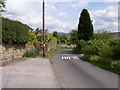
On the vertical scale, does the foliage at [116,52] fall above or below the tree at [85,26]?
below

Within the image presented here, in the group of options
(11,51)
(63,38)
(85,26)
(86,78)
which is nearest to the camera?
(86,78)

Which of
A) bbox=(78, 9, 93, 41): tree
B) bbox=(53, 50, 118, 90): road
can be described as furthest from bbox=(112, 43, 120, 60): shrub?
bbox=(78, 9, 93, 41): tree

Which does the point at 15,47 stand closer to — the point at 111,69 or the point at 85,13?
the point at 111,69

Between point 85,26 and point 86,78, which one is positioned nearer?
point 86,78

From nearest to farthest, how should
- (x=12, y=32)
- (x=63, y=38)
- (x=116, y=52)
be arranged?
(x=116, y=52) → (x=12, y=32) → (x=63, y=38)

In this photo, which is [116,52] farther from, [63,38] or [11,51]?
[63,38]

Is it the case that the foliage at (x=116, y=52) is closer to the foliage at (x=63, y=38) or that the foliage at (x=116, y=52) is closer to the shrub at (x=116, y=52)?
the shrub at (x=116, y=52)

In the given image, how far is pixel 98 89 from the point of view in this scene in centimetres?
1238

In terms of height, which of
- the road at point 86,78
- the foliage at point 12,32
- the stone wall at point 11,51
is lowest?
the road at point 86,78

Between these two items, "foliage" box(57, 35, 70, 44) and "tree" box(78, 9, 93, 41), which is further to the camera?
"foliage" box(57, 35, 70, 44)

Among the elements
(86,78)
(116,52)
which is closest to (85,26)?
(116,52)

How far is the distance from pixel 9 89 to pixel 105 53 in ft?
48.7

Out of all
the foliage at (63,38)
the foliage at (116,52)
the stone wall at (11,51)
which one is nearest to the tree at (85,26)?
the stone wall at (11,51)

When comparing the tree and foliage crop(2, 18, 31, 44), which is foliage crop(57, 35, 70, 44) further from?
foliage crop(2, 18, 31, 44)
